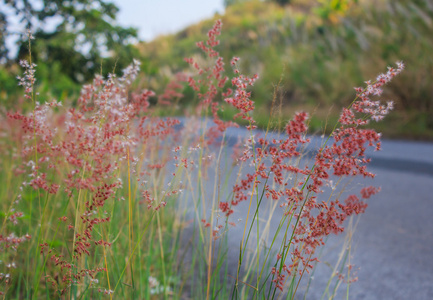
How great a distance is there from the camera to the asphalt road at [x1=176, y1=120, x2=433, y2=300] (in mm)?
2799

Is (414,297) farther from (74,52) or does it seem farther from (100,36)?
(74,52)

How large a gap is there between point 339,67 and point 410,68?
257cm

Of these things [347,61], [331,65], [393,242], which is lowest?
[393,242]

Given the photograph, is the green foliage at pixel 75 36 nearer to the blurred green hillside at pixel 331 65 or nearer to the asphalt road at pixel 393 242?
the blurred green hillside at pixel 331 65

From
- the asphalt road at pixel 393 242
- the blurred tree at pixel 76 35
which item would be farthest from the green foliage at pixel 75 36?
the asphalt road at pixel 393 242

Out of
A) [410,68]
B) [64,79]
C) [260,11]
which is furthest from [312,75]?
[260,11]

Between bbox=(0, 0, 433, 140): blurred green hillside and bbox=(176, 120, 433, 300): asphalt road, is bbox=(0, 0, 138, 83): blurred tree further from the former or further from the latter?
bbox=(176, 120, 433, 300): asphalt road

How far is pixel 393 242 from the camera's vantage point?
148 inches

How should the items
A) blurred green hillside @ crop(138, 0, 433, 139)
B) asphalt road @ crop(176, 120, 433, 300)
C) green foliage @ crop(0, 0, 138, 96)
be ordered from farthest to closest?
1. blurred green hillside @ crop(138, 0, 433, 139)
2. green foliage @ crop(0, 0, 138, 96)
3. asphalt road @ crop(176, 120, 433, 300)

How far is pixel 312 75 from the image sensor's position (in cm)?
1239

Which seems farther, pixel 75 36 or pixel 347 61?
pixel 347 61

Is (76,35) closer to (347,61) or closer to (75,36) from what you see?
(75,36)

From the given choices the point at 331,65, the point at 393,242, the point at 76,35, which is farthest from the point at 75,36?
the point at 331,65

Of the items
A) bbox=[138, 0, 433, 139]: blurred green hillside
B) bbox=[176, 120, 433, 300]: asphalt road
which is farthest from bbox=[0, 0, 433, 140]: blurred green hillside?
bbox=[176, 120, 433, 300]: asphalt road
